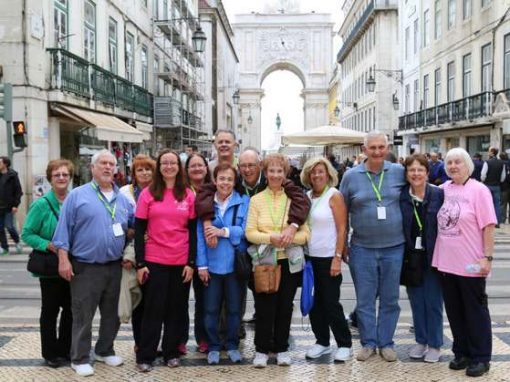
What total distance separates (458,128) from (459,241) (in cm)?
2457

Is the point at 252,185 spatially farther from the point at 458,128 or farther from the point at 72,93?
Answer: the point at 458,128

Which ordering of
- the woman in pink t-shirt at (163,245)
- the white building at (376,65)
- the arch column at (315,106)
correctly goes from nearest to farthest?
1. the woman in pink t-shirt at (163,245)
2. the white building at (376,65)
3. the arch column at (315,106)

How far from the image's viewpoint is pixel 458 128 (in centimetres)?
2816

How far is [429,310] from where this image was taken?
17.8ft

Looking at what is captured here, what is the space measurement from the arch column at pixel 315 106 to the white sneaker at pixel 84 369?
284ft

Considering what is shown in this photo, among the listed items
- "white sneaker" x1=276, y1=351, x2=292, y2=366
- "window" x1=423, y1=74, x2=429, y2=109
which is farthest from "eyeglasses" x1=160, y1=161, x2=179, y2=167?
"window" x1=423, y1=74, x2=429, y2=109

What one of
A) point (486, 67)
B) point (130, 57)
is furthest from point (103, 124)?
point (486, 67)

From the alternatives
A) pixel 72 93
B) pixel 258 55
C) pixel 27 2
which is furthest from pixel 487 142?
pixel 258 55

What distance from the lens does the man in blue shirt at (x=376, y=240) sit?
533 centimetres

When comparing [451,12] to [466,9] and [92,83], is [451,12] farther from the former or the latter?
[92,83]

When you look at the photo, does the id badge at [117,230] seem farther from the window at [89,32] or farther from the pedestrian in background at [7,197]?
the window at [89,32]

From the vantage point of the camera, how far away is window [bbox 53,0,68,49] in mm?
17406

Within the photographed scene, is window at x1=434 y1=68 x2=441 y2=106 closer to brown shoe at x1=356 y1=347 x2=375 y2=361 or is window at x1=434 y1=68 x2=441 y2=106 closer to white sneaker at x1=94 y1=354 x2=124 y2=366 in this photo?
brown shoe at x1=356 y1=347 x2=375 y2=361

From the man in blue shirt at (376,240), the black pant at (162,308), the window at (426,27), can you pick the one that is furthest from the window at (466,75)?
the black pant at (162,308)
